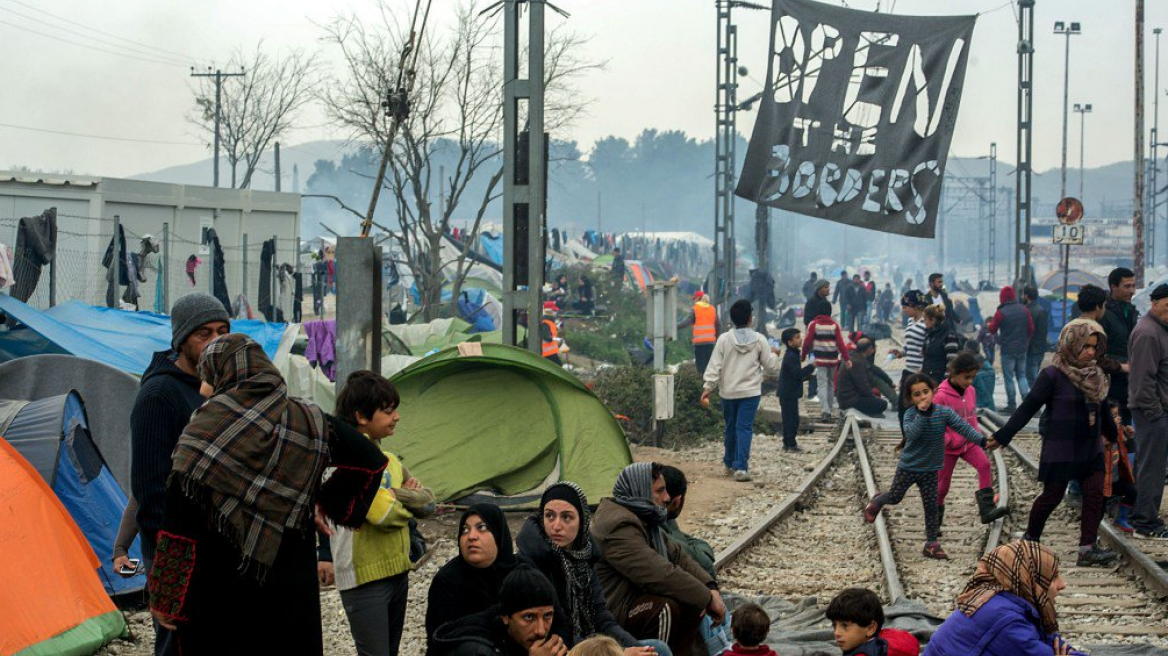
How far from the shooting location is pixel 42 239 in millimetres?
15781

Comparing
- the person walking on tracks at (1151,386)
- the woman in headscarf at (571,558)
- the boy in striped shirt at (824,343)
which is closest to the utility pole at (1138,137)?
the boy in striped shirt at (824,343)

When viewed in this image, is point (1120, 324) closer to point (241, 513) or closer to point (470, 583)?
point (470, 583)

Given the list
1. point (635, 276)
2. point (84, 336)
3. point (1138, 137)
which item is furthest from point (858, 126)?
point (635, 276)

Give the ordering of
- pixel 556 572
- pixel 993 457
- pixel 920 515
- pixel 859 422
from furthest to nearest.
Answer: pixel 859 422 < pixel 993 457 < pixel 920 515 < pixel 556 572

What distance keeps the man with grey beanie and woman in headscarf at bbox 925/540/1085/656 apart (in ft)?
9.64

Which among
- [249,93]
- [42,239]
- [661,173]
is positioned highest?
[661,173]

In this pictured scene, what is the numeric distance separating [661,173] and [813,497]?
17779 centimetres

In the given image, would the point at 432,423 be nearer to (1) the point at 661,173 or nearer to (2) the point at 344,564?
(2) the point at 344,564

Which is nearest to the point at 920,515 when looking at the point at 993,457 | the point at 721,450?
the point at 993,457

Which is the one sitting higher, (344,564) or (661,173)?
(661,173)

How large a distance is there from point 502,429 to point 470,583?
22.9ft


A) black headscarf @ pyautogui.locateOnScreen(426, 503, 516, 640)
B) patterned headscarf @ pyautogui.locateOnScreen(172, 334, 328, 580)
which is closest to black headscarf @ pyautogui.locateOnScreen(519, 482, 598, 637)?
black headscarf @ pyautogui.locateOnScreen(426, 503, 516, 640)

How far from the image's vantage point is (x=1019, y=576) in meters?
4.97

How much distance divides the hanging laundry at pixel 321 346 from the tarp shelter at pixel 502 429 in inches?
161
